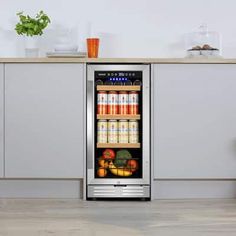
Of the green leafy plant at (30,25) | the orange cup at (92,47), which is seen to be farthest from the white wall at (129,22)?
the orange cup at (92,47)

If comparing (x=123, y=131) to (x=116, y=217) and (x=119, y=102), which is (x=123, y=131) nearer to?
(x=119, y=102)

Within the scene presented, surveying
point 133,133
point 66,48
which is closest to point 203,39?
point 133,133

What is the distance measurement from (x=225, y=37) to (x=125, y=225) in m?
2.20

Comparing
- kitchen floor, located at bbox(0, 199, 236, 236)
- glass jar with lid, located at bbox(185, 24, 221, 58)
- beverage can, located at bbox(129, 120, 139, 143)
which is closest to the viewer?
kitchen floor, located at bbox(0, 199, 236, 236)

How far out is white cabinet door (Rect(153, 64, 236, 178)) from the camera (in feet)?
16.0

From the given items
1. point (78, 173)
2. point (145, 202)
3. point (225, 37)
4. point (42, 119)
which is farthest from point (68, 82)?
point (225, 37)

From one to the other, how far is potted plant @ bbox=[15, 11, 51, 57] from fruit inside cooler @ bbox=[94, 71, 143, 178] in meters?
0.61

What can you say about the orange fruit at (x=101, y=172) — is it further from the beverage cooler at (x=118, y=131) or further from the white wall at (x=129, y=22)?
the white wall at (x=129, y=22)

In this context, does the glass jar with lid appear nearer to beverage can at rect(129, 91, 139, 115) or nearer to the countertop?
the countertop

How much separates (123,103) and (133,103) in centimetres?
8

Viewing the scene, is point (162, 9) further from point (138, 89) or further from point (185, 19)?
point (138, 89)

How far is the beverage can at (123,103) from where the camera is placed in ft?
16.3

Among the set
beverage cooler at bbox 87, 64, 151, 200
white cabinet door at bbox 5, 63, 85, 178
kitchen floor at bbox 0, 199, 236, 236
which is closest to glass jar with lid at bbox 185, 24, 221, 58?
beverage cooler at bbox 87, 64, 151, 200

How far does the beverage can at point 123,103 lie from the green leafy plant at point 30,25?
0.83m
